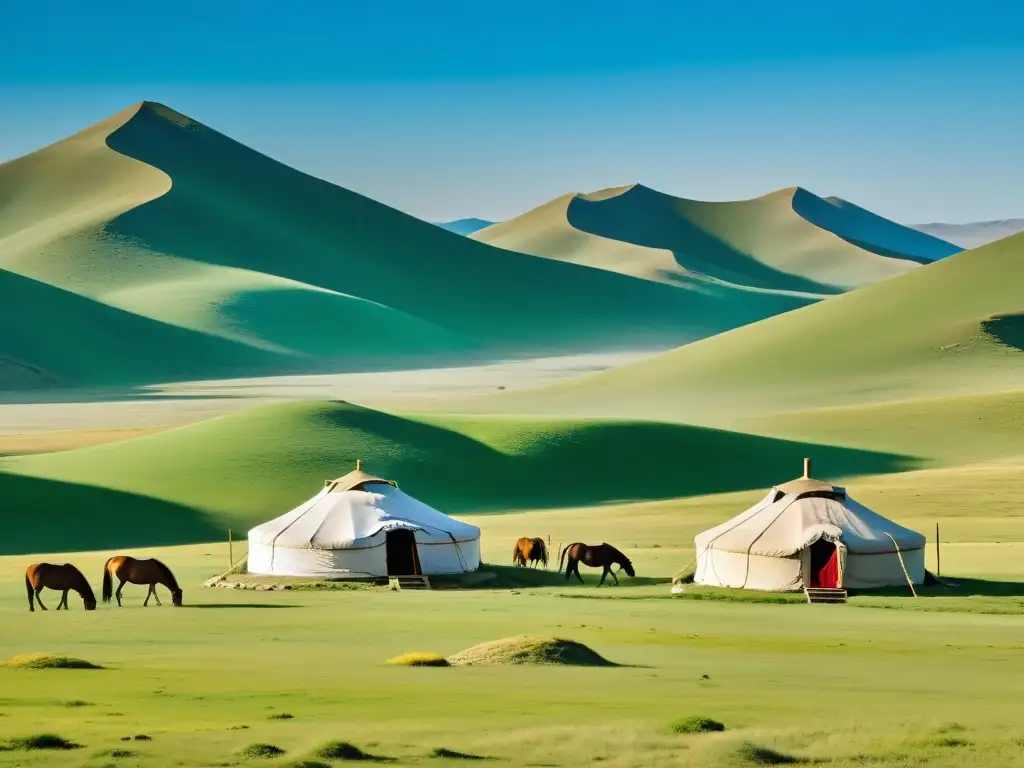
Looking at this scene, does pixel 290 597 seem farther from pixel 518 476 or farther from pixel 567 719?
pixel 518 476

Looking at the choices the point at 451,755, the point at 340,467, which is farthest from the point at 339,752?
the point at 340,467

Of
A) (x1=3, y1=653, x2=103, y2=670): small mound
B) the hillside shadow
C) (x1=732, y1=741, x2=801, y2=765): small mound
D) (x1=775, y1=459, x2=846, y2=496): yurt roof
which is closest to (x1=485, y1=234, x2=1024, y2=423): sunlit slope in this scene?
the hillside shadow

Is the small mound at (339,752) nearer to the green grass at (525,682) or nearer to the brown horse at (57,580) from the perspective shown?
the green grass at (525,682)

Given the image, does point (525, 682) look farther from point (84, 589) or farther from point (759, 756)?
point (84, 589)

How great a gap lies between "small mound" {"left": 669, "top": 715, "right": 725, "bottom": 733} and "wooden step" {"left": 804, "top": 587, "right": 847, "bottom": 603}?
15.1 m

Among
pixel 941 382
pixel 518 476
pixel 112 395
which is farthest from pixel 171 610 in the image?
pixel 112 395

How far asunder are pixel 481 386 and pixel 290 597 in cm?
8897

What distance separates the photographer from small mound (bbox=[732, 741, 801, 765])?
1323 centimetres

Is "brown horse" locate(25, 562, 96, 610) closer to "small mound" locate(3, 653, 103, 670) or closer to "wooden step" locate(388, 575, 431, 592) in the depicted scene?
"wooden step" locate(388, 575, 431, 592)

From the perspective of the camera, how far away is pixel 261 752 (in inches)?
515

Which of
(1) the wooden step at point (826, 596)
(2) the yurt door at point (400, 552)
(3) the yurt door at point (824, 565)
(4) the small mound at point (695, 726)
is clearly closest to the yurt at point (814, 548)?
(3) the yurt door at point (824, 565)

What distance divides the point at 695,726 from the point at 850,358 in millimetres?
91278

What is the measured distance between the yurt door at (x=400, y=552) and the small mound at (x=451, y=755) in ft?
61.7

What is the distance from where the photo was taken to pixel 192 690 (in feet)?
55.4
